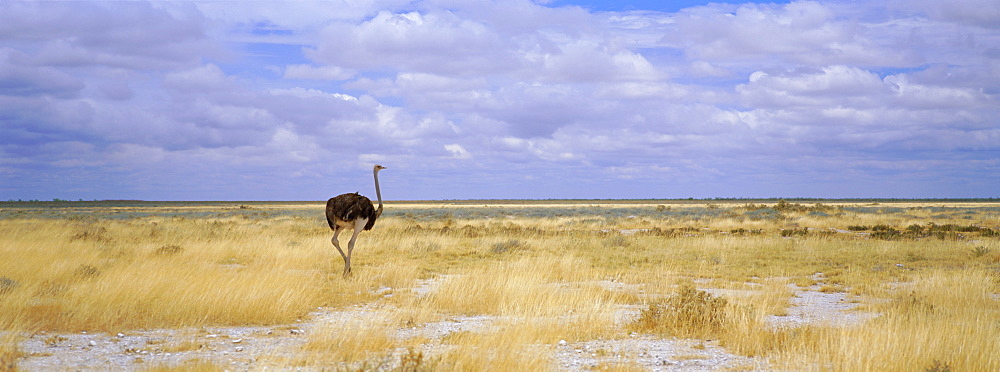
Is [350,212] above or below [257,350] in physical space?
above

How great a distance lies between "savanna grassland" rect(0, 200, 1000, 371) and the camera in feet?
21.6

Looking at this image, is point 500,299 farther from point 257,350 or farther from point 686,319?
point 257,350

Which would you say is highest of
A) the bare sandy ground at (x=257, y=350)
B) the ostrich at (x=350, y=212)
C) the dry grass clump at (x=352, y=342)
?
the ostrich at (x=350, y=212)

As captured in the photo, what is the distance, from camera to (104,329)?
8039 mm

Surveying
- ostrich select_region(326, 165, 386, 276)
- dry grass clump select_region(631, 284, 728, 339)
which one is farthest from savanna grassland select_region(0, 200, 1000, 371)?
ostrich select_region(326, 165, 386, 276)

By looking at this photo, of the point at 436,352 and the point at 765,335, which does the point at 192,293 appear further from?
the point at 765,335

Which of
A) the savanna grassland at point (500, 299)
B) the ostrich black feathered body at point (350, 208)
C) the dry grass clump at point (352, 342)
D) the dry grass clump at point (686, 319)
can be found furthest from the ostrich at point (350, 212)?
the dry grass clump at point (686, 319)

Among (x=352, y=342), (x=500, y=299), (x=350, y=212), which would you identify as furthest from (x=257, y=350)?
(x=350, y=212)

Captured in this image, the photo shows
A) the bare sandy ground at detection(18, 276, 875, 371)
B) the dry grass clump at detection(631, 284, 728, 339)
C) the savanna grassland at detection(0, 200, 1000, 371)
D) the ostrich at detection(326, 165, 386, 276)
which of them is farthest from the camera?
the ostrich at detection(326, 165, 386, 276)

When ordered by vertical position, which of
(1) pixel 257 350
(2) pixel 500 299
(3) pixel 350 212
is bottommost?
(1) pixel 257 350

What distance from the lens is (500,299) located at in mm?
10086

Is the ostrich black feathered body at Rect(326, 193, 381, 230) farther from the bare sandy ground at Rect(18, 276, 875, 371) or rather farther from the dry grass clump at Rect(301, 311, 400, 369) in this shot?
the dry grass clump at Rect(301, 311, 400, 369)

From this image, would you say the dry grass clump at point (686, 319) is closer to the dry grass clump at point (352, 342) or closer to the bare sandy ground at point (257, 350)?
the bare sandy ground at point (257, 350)

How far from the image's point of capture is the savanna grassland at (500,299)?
659 centimetres
